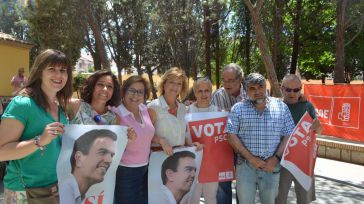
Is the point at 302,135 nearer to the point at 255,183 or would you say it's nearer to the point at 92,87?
the point at 255,183

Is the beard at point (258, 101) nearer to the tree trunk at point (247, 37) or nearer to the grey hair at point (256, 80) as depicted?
the grey hair at point (256, 80)

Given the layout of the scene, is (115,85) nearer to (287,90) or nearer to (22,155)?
(22,155)

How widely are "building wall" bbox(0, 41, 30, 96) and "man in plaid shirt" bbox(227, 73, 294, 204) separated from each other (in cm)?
1709

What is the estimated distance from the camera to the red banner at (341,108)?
29.8ft

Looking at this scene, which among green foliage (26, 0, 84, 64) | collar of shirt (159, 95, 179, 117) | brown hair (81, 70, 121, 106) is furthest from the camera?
green foliage (26, 0, 84, 64)

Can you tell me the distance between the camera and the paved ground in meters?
6.21

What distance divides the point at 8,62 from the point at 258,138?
17.9 metres

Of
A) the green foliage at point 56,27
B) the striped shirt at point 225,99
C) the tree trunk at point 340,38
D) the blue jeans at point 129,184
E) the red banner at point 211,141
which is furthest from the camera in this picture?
the green foliage at point 56,27

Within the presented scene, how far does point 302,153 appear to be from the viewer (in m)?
4.12

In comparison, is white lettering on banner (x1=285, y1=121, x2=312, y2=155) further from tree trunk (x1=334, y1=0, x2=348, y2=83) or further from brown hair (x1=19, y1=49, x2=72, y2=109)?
tree trunk (x1=334, y1=0, x2=348, y2=83)

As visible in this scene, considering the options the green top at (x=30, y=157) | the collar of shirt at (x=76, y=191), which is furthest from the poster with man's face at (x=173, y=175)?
the green top at (x=30, y=157)

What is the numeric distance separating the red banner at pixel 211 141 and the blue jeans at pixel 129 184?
70cm

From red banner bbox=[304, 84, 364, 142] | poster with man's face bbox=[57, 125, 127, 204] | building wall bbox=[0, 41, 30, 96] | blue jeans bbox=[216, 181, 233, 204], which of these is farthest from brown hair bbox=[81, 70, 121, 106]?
building wall bbox=[0, 41, 30, 96]

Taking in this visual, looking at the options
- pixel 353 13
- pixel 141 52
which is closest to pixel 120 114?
pixel 353 13
